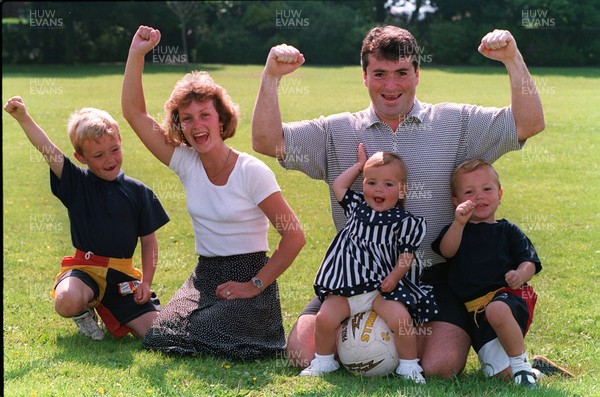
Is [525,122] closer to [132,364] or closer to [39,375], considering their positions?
[132,364]

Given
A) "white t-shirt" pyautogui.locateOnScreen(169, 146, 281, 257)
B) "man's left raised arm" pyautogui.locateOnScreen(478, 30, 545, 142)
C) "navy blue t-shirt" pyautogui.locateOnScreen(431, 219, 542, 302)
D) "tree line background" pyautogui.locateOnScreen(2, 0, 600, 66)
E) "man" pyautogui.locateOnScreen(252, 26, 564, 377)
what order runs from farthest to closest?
"tree line background" pyautogui.locateOnScreen(2, 0, 600, 66) < "white t-shirt" pyautogui.locateOnScreen(169, 146, 281, 257) < "man" pyautogui.locateOnScreen(252, 26, 564, 377) < "navy blue t-shirt" pyautogui.locateOnScreen(431, 219, 542, 302) < "man's left raised arm" pyautogui.locateOnScreen(478, 30, 545, 142)

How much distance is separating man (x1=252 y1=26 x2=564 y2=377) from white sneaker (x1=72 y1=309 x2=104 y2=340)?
52.7 inches

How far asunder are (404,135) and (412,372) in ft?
4.55

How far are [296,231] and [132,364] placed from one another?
1.22m

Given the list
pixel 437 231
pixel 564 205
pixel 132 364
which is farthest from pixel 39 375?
pixel 564 205

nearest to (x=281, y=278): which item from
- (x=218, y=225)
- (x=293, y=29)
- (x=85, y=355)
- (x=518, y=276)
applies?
(x=218, y=225)

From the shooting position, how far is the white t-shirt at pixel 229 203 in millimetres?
4992

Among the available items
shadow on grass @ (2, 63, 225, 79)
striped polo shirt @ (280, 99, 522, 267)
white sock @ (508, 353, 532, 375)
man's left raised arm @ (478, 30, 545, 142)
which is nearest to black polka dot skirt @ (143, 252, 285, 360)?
striped polo shirt @ (280, 99, 522, 267)

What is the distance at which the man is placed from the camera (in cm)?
472

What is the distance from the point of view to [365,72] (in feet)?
16.3

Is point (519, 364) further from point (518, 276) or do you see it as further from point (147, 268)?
point (147, 268)

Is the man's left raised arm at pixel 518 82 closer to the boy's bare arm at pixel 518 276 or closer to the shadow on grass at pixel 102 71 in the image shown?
the boy's bare arm at pixel 518 276

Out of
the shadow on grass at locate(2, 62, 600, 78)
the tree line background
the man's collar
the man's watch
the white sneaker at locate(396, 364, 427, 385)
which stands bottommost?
the white sneaker at locate(396, 364, 427, 385)

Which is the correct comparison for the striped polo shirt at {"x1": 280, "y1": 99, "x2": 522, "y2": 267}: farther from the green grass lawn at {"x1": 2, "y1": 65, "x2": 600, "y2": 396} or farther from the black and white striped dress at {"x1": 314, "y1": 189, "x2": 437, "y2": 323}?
the green grass lawn at {"x1": 2, "y1": 65, "x2": 600, "y2": 396}
